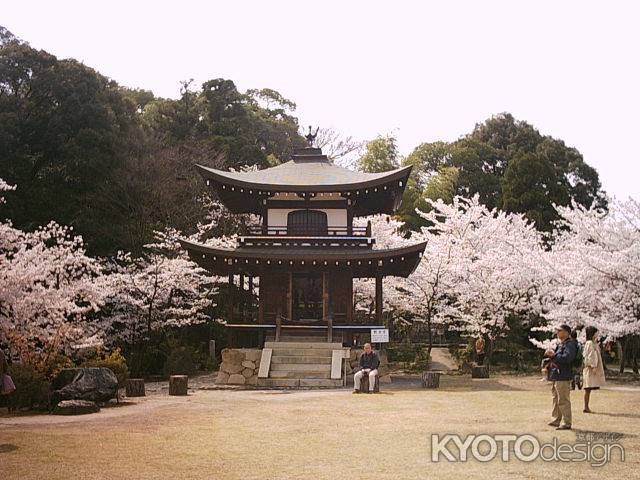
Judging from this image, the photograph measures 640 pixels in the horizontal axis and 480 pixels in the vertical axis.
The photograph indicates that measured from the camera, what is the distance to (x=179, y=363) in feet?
96.6

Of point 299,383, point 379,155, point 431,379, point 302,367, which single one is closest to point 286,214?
point 302,367

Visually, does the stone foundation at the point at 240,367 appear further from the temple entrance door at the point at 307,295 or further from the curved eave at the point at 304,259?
the temple entrance door at the point at 307,295

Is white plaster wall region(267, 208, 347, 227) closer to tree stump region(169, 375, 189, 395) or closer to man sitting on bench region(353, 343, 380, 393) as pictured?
man sitting on bench region(353, 343, 380, 393)

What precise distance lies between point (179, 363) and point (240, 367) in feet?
18.9

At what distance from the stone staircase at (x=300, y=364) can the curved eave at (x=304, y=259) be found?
119 inches

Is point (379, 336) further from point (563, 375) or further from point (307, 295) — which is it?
point (563, 375)

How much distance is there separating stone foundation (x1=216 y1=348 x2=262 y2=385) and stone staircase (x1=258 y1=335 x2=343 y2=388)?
650 mm

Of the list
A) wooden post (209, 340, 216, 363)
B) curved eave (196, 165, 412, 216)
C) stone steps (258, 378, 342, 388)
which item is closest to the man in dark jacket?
stone steps (258, 378, 342, 388)

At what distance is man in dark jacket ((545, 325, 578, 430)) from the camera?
1128cm

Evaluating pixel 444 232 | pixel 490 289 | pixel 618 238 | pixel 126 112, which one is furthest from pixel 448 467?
pixel 126 112

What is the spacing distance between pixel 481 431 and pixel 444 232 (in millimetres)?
28019

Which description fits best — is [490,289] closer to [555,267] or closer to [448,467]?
[555,267]

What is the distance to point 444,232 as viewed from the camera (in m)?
38.9

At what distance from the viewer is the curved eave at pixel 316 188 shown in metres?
27.3
